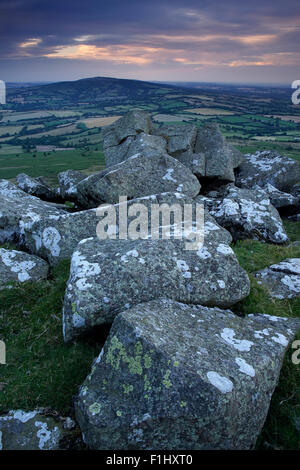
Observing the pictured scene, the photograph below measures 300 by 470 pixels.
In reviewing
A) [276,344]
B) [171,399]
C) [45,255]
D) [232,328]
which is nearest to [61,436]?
[171,399]

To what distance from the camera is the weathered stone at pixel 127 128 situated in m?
23.5

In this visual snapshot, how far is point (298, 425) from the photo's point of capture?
552cm

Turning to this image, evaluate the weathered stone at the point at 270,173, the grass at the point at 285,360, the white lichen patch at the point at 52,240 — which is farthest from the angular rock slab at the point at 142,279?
the weathered stone at the point at 270,173

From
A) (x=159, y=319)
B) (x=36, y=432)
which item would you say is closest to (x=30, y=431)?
(x=36, y=432)

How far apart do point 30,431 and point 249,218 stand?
Answer: 12220mm

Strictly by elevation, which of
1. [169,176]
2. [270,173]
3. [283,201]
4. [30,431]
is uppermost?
[169,176]

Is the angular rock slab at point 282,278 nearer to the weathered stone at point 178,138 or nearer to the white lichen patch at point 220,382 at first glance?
the white lichen patch at point 220,382

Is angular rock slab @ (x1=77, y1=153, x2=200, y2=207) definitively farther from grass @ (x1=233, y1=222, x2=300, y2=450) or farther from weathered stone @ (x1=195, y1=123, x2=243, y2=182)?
weathered stone @ (x1=195, y1=123, x2=243, y2=182)

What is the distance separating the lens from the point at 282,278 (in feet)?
33.7

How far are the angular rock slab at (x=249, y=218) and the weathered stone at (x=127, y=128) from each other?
1039 cm

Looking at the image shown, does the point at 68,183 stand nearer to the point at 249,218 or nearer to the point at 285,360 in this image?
the point at 249,218

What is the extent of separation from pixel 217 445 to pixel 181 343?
1708mm

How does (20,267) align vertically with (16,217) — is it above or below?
below

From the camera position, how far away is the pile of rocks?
201 inches
